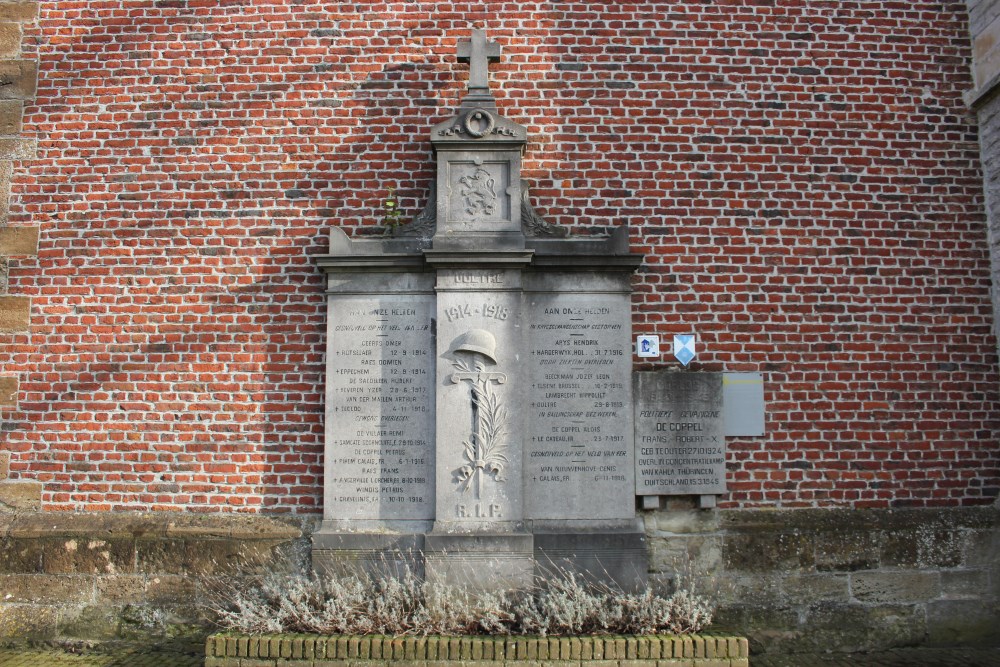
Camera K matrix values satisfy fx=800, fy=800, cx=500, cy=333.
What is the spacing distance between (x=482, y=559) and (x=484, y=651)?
0.84m

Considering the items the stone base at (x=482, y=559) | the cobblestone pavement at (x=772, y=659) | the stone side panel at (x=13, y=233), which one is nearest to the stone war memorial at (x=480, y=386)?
the stone base at (x=482, y=559)

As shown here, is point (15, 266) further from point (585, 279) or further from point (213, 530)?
point (585, 279)

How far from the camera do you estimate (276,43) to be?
22.6 ft

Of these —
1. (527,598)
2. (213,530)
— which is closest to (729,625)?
(527,598)

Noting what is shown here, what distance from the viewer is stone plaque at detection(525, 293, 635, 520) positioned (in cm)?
622

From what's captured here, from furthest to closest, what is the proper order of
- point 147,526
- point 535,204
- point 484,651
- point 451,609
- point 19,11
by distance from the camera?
point 19,11, point 535,204, point 147,526, point 451,609, point 484,651

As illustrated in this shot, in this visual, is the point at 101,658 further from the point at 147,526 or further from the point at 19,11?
the point at 19,11

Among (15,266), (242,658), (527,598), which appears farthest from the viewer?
(15,266)

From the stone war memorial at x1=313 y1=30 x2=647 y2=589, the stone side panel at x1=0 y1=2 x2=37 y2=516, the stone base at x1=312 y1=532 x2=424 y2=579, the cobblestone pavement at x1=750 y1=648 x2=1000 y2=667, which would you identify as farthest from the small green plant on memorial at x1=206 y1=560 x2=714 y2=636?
the stone side panel at x1=0 y1=2 x2=37 y2=516

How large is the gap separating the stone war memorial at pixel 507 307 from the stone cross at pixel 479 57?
0.08 ft

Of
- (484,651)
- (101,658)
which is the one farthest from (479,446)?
(101,658)

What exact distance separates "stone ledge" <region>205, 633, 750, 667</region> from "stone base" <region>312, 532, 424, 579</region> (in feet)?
2.51

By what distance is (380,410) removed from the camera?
20.7 feet

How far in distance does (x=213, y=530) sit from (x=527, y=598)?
250 cm
